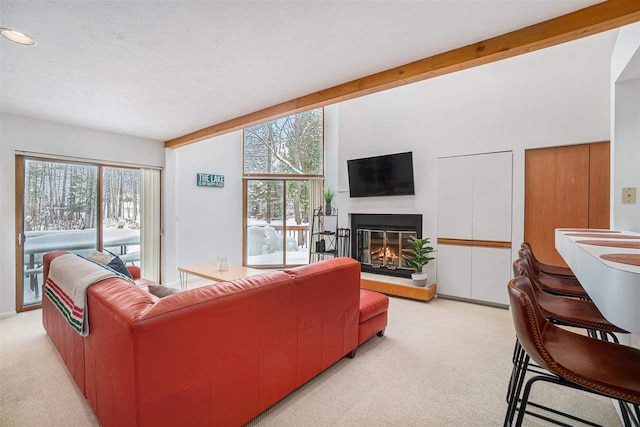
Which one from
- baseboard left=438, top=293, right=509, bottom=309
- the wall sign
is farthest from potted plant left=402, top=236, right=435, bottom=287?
the wall sign

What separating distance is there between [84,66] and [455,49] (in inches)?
112

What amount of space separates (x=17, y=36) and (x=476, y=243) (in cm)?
472

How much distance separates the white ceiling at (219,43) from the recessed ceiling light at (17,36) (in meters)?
0.05

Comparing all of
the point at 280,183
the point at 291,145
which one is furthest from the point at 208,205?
the point at 291,145

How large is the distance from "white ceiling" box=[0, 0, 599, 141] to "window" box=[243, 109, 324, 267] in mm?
2965

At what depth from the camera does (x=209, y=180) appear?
216 inches

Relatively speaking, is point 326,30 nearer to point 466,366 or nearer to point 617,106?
point 617,106

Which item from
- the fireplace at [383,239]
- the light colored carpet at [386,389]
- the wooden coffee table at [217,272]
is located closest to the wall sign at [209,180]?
the wooden coffee table at [217,272]

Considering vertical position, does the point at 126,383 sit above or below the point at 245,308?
below

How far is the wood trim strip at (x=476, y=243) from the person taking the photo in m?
3.79

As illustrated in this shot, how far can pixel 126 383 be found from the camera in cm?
130

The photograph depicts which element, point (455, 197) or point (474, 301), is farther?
point (455, 197)

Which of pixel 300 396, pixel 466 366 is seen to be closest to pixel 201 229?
pixel 300 396

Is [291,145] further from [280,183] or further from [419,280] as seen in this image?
[419,280]
